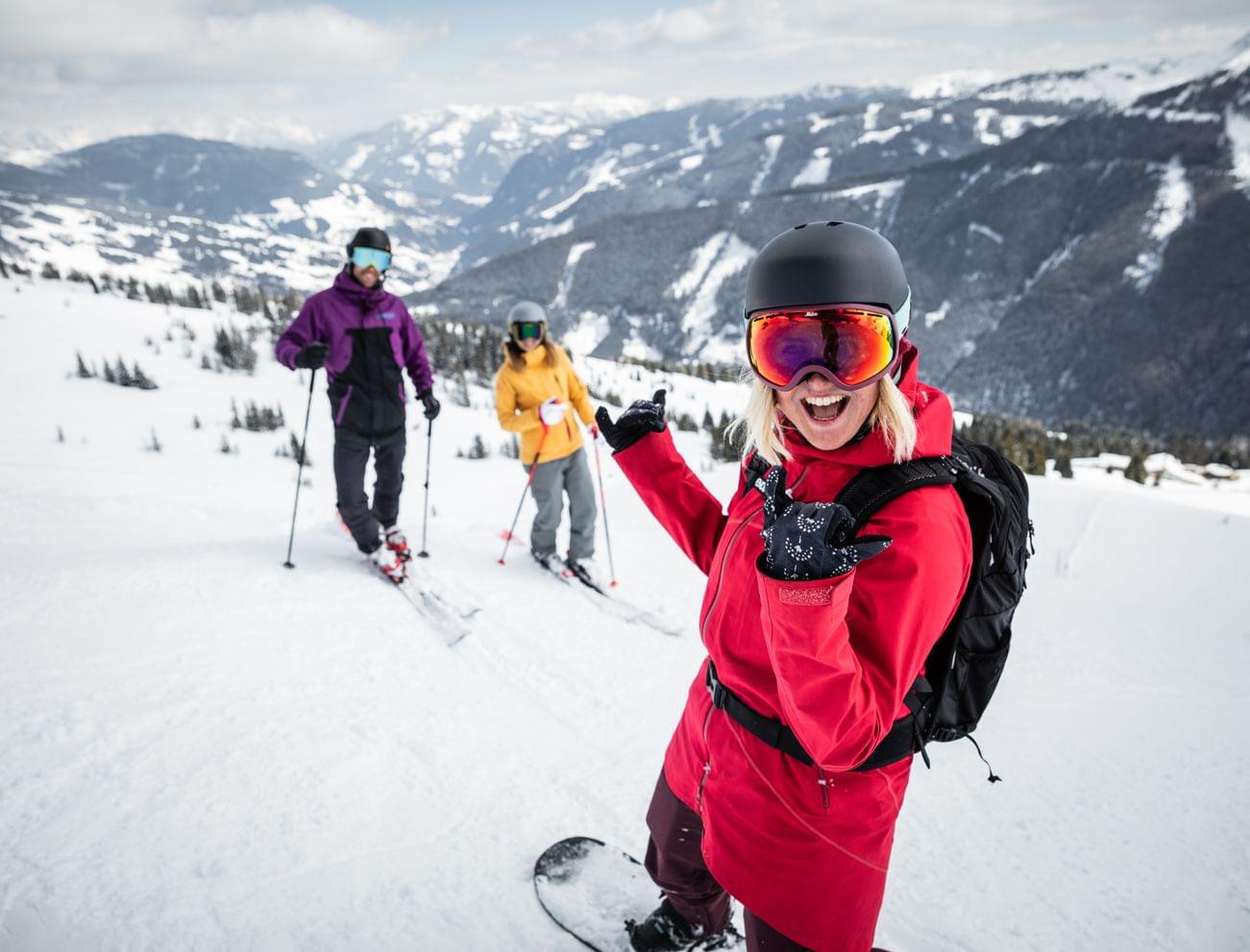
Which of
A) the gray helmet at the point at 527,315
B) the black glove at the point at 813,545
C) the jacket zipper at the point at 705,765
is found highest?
the gray helmet at the point at 527,315

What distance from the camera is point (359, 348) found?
459 centimetres

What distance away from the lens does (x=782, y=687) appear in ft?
3.88

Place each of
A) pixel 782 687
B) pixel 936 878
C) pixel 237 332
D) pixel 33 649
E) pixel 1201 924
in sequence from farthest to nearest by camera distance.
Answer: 1. pixel 237 332
2. pixel 33 649
3. pixel 936 878
4. pixel 1201 924
5. pixel 782 687

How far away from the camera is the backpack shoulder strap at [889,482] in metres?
1.21

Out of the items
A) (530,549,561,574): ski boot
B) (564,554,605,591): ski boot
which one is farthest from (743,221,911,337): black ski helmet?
(530,549,561,574): ski boot

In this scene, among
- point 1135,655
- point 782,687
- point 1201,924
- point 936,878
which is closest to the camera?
point 782,687

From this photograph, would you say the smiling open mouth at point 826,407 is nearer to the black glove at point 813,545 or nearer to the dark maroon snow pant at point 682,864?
the black glove at point 813,545

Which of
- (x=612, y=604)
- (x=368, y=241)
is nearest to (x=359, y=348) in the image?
(x=368, y=241)

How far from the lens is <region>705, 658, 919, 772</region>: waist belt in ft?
4.74

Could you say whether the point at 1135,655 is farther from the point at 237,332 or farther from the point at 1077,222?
the point at 1077,222

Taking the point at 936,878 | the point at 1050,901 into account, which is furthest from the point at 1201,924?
the point at 936,878

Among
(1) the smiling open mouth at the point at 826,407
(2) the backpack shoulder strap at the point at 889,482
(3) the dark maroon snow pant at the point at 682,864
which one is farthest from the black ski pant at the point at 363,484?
(2) the backpack shoulder strap at the point at 889,482

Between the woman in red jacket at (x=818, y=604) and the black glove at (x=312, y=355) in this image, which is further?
the black glove at (x=312, y=355)

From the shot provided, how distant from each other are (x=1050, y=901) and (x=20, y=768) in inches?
156
